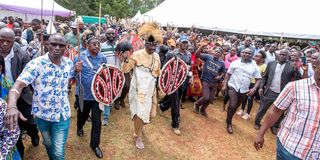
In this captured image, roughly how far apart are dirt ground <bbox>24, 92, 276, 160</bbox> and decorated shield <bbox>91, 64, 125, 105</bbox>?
36.7 inches

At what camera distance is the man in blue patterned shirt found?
284 cm

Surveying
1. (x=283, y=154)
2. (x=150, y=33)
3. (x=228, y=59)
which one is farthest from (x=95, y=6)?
(x=283, y=154)

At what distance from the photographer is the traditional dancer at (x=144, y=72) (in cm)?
432

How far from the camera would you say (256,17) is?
631 inches

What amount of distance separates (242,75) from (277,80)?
84cm

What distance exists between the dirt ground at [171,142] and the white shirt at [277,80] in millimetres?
1047

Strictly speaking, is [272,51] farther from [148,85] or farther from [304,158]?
[304,158]

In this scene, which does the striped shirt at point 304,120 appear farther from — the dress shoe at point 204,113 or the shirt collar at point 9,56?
the dress shoe at point 204,113

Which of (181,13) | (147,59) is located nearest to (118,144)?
(147,59)

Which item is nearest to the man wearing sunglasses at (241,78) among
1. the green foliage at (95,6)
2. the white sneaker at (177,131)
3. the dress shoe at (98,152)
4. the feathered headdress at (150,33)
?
the white sneaker at (177,131)

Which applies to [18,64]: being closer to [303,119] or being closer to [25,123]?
[25,123]

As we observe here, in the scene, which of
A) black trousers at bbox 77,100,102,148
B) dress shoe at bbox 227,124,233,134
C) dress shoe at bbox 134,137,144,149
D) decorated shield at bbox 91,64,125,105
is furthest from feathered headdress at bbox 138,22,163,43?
dress shoe at bbox 227,124,233,134

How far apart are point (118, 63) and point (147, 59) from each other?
1374 mm

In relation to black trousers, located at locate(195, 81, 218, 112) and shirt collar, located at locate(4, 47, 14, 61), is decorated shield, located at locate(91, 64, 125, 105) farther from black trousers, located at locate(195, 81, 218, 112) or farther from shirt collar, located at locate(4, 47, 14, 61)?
black trousers, located at locate(195, 81, 218, 112)
